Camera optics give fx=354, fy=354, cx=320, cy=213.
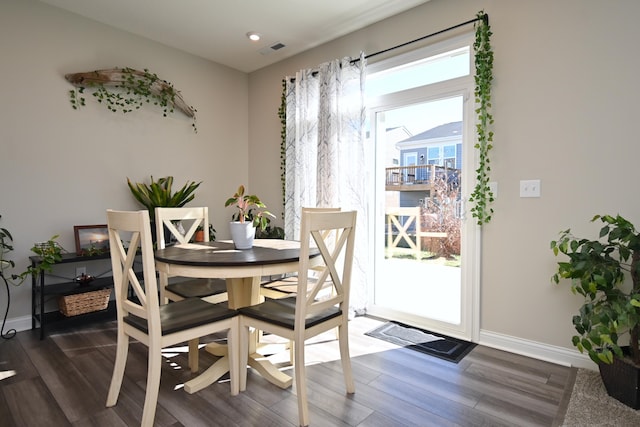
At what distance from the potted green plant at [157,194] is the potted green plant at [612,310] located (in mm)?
3342

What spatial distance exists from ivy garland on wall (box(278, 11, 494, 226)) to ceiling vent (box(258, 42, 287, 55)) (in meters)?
2.04

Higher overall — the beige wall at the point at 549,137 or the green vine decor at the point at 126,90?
the green vine decor at the point at 126,90

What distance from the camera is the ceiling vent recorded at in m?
3.88

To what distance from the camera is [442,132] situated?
3.02 metres

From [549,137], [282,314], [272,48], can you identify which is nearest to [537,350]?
[549,137]

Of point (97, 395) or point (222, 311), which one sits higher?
point (222, 311)

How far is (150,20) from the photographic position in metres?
3.38

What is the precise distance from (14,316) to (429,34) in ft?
13.9

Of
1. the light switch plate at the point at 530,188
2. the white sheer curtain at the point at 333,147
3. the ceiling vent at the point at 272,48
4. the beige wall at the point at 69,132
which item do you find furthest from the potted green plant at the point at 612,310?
the beige wall at the point at 69,132

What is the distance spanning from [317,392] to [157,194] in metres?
2.55

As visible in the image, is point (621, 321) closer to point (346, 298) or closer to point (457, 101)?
point (346, 298)

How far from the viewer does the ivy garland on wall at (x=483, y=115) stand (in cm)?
264

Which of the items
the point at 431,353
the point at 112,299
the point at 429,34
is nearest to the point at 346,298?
the point at 431,353

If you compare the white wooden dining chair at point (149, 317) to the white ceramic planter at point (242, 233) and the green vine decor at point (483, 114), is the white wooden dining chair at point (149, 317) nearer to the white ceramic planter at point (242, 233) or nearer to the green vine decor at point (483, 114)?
the white ceramic planter at point (242, 233)
